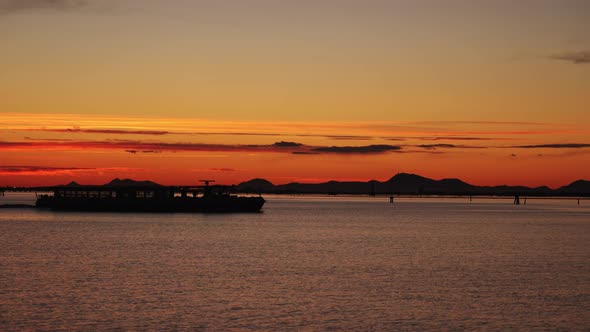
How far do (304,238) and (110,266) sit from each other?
47.7 meters

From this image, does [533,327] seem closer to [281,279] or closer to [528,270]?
[281,279]

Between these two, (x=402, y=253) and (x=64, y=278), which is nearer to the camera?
(x=64, y=278)

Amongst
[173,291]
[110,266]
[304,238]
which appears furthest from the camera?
[304,238]

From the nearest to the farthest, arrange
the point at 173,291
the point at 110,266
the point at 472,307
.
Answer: the point at 472,307
the point at 173,291
the point at 110,266

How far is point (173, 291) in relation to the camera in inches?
2140

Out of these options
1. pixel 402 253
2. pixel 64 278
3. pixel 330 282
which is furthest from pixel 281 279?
pixel 402 253

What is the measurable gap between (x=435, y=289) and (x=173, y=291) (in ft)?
58.5

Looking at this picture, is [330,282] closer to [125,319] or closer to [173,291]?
[173,291]

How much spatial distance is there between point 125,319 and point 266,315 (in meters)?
7.57

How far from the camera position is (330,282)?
60344 millimetres

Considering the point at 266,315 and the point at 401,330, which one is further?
the point at 266,315

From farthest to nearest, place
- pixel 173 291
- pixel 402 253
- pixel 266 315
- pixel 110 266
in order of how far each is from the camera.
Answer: pixel 402 253 < pixel 110 266 < pixel 173 291 < pixel 266 315

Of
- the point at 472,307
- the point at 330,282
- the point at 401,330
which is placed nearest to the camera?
the point at 401,330

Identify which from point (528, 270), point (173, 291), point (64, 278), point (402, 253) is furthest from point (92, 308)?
point (402, 253)
